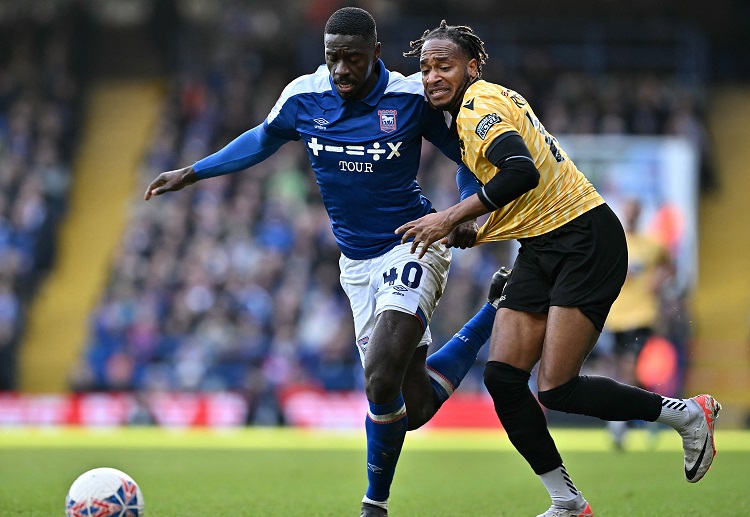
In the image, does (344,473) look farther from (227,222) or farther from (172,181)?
(227,222)

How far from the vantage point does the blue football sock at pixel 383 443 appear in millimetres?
5793

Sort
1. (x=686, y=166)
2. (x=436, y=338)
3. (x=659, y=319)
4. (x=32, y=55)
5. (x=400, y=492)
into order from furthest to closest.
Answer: (x=32, y=55) → (x=686, y=166) → (x=436, y=338) → (x=659, y=319) → (x=400, y=492)

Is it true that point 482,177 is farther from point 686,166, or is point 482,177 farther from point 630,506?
point 686,166

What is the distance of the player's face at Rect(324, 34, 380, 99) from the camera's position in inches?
232

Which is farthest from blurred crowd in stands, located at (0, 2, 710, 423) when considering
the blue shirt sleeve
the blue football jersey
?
the blue football jersey

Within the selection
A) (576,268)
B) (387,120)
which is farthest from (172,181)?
(576,268)

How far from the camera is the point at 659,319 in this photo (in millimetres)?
11828

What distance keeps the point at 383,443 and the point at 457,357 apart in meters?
1.00

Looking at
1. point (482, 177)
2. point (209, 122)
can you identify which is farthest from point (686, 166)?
point (482, 177)

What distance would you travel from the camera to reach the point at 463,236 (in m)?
5.93

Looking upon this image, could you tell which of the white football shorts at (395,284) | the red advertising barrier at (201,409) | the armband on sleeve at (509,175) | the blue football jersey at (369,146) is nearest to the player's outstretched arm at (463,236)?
the white football shorts at (395,284)

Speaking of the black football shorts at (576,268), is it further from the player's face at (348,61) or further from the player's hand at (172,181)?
the player's hand at (172,181)

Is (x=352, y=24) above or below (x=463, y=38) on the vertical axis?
above

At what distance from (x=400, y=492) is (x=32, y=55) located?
1710 centimetres
